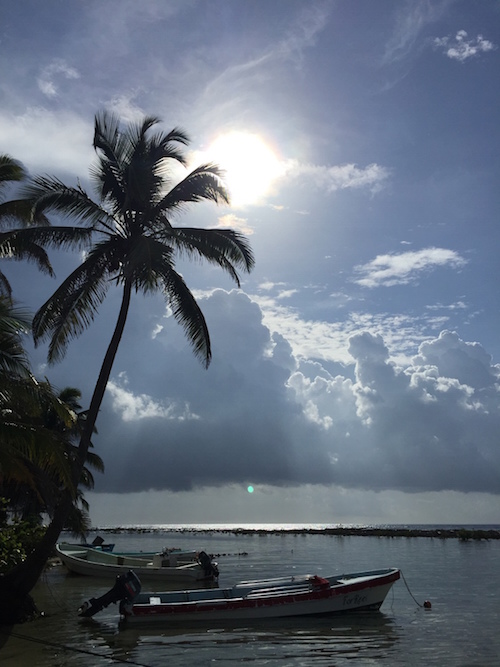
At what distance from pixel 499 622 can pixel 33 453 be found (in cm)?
1675

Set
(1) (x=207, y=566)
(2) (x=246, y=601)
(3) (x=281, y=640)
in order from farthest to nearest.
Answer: (1) (x=207, y=566) → (2) (x=246, y=601) → (3) (x=281, y=640)

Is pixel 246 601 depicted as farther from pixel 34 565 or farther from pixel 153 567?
pixel 153 567

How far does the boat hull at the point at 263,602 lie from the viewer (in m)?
17.5

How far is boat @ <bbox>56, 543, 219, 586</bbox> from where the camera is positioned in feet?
99.4

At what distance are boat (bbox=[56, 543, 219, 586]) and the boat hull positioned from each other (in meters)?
11.1

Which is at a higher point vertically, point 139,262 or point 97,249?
point 97,249

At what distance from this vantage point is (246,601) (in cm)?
1778

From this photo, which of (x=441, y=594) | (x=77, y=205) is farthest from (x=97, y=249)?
(x=441, y=594)

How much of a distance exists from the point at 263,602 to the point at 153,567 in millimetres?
14989

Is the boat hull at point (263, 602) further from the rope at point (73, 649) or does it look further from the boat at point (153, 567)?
the boat at point (153, 567)

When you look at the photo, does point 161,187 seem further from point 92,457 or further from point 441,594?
point 92,457

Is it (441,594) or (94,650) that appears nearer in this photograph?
(94,650)

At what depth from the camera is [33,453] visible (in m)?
13.4

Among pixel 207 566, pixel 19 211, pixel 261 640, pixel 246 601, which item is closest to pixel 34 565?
pixel 246 601
